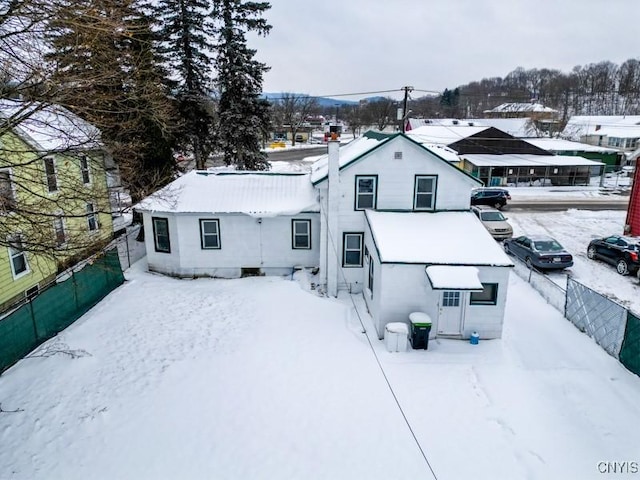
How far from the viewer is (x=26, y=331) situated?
11805 millimetres

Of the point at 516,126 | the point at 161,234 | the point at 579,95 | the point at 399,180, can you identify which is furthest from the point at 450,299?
the point at 579,95

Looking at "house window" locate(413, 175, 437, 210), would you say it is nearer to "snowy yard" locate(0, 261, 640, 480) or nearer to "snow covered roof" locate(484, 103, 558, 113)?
"snowy yard" locate(0, 261, 640, 480)

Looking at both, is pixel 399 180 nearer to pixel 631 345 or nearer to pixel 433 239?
pixel 433 239

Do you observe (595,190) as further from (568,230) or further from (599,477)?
(599,477)

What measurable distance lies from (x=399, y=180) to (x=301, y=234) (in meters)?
4.91

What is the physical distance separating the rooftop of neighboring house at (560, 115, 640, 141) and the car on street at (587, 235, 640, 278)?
47129 millimetres

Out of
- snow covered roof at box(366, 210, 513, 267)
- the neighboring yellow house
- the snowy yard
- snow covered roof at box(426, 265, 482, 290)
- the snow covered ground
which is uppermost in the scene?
the neighboring yellow house

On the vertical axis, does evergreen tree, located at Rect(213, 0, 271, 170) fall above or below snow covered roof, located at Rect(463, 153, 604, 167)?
above

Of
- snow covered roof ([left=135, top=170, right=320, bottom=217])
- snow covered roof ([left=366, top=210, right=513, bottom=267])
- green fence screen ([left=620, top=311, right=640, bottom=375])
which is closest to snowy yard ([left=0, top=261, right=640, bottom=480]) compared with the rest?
green fence screen ([left=620, top=311, right=640, bottom=375])

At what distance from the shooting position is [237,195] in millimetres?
18344

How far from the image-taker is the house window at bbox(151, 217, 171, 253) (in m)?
18.1

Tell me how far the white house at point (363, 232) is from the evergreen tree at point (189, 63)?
6788mm

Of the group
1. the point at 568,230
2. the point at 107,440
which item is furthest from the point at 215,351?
the point at 568,230

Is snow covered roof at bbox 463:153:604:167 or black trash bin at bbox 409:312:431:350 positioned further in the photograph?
snow covered roof at bbox 463:153:604:167
